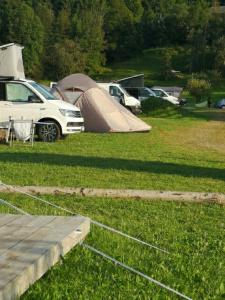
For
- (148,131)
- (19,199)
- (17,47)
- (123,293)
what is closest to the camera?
(123,293)

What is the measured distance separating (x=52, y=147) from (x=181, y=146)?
3.98 m

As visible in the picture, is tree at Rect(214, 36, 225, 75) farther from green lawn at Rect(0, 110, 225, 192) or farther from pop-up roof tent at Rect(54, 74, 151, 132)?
green lawn at Rect(0, 110, 225, 192)

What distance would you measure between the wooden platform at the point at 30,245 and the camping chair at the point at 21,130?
376 inches

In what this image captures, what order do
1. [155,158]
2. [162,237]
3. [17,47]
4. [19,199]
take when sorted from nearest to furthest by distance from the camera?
1. [162,237]
2. [19,199]
3. [155,158]
4. [17,47]

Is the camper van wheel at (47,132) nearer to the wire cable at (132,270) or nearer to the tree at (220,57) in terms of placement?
the wire cable at (132,270)

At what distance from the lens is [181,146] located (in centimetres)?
1719

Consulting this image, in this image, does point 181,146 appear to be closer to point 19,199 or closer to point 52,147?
point 52,147

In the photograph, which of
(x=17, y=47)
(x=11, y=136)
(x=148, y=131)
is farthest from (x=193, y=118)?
(x=11, y=136)

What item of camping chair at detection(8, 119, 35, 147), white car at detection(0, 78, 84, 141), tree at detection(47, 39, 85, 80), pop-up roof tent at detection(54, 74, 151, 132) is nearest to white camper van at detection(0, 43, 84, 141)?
white car at detection(0, 78, 84, 141)

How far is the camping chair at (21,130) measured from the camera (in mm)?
15234

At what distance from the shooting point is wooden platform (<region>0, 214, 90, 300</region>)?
3.94 metres

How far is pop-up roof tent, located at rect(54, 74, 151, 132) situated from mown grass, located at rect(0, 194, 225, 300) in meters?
12.8

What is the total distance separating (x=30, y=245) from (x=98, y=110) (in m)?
16.2

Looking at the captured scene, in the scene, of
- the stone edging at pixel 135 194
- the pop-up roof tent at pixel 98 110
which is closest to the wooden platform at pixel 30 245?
the stone edging at pixel 135 194
